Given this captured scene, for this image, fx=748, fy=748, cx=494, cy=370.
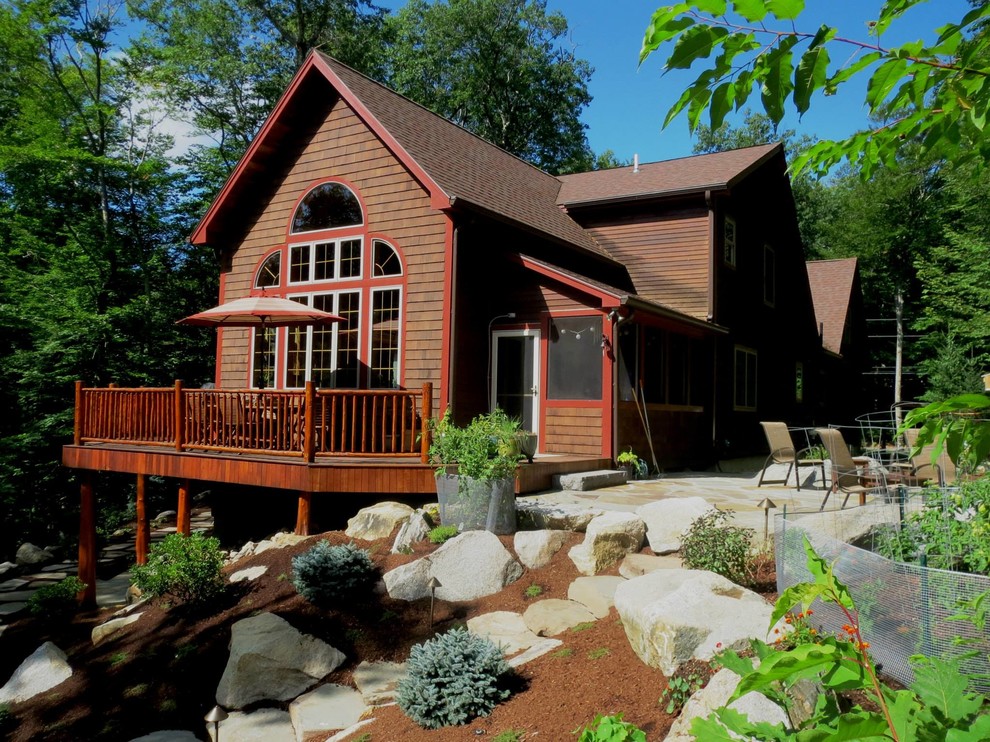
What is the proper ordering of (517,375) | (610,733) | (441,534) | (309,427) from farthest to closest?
(517,375) → (309,427) → (441,534) → (610,733)

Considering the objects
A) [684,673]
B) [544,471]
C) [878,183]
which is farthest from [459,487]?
[878,183]

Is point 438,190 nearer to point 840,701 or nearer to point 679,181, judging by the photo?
point 679,181

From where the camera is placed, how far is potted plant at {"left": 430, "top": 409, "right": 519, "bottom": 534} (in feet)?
24.9

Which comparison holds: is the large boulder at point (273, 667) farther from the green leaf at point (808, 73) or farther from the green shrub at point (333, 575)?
the green leaf at point (808, 73)

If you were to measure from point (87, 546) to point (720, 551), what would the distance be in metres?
10.4

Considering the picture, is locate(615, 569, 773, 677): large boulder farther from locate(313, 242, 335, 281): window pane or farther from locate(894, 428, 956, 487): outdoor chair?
locate(313, 242, 335, 281): window pane

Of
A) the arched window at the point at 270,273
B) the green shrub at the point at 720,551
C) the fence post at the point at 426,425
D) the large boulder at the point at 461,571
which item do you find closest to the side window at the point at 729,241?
the fence post at the point at 426,425

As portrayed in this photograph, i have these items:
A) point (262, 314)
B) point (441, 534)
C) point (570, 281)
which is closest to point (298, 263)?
point (262, 314)

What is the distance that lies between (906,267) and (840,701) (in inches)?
1294

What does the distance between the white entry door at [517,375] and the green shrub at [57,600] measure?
6.83 m

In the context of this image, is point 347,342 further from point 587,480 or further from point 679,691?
point 679,691

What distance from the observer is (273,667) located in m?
6.07

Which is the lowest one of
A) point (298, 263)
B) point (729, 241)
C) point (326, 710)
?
point (326, 710)

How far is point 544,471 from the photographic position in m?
9.52
